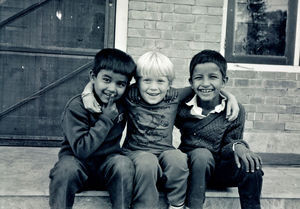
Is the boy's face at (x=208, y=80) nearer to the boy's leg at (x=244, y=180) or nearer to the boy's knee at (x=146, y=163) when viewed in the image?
the boy's leg at (x=244, y=180)

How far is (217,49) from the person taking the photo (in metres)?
4.05

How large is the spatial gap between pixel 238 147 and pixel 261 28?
227 cm

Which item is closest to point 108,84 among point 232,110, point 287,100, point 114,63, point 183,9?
point 114,63

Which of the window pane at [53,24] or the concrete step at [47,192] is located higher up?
the window pane at [53,24]

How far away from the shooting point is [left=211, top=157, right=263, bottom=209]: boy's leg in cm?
244

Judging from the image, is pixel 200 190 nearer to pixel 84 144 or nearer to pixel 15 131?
pixel 84 144

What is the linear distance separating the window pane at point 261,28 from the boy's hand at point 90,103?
7.64 ft

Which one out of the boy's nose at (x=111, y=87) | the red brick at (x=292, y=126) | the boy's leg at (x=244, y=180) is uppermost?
the boy's nose at (x=111, y=87)

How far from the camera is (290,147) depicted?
415 centimetres

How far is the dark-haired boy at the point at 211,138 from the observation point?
8.07 ft

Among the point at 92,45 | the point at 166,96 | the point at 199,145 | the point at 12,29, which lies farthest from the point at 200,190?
the point at 12,29

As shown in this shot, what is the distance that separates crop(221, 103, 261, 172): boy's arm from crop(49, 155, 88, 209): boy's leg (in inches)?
42.7

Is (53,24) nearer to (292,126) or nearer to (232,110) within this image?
(232,110)

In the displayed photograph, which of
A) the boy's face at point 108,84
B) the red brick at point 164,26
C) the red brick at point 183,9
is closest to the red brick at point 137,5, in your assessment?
the red brick at point 164,26
